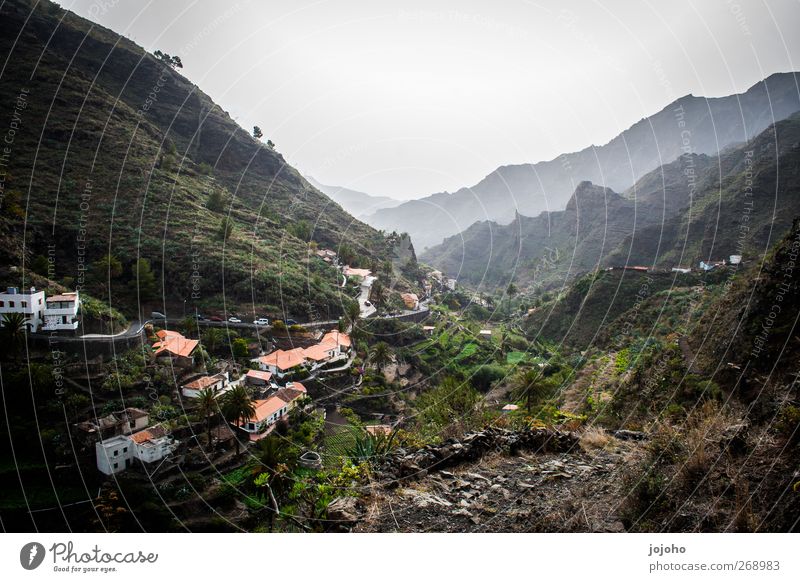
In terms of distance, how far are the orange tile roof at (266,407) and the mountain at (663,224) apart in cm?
2568

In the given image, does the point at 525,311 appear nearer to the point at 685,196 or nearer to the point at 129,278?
the point at 129,278

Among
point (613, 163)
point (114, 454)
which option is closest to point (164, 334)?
point (114, 454)

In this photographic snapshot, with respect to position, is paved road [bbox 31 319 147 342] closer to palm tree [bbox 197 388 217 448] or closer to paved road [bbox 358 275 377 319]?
palm tree [bbox 197 388 217 448]

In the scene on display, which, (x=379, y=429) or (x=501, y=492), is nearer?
(x=501, y=492)

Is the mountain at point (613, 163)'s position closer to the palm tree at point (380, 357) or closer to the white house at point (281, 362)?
the palm tree at point (380, 357)

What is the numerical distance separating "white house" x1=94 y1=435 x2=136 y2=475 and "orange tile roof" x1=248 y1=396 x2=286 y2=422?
4293 millimetres

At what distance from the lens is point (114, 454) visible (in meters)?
13.7

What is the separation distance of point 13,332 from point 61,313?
3.00m

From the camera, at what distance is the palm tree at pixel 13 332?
14.2 meters

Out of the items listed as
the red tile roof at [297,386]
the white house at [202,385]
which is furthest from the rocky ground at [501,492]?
the red tile roof at [297,386]

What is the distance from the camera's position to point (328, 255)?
4481cm

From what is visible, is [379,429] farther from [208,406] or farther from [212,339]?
[212,339]

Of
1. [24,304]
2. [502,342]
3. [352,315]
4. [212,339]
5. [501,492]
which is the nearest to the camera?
[501,492]

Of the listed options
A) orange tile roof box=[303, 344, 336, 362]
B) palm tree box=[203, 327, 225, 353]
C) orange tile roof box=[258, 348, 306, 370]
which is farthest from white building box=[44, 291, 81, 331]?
orange tile roof box=[303, 344, 336, 362]
